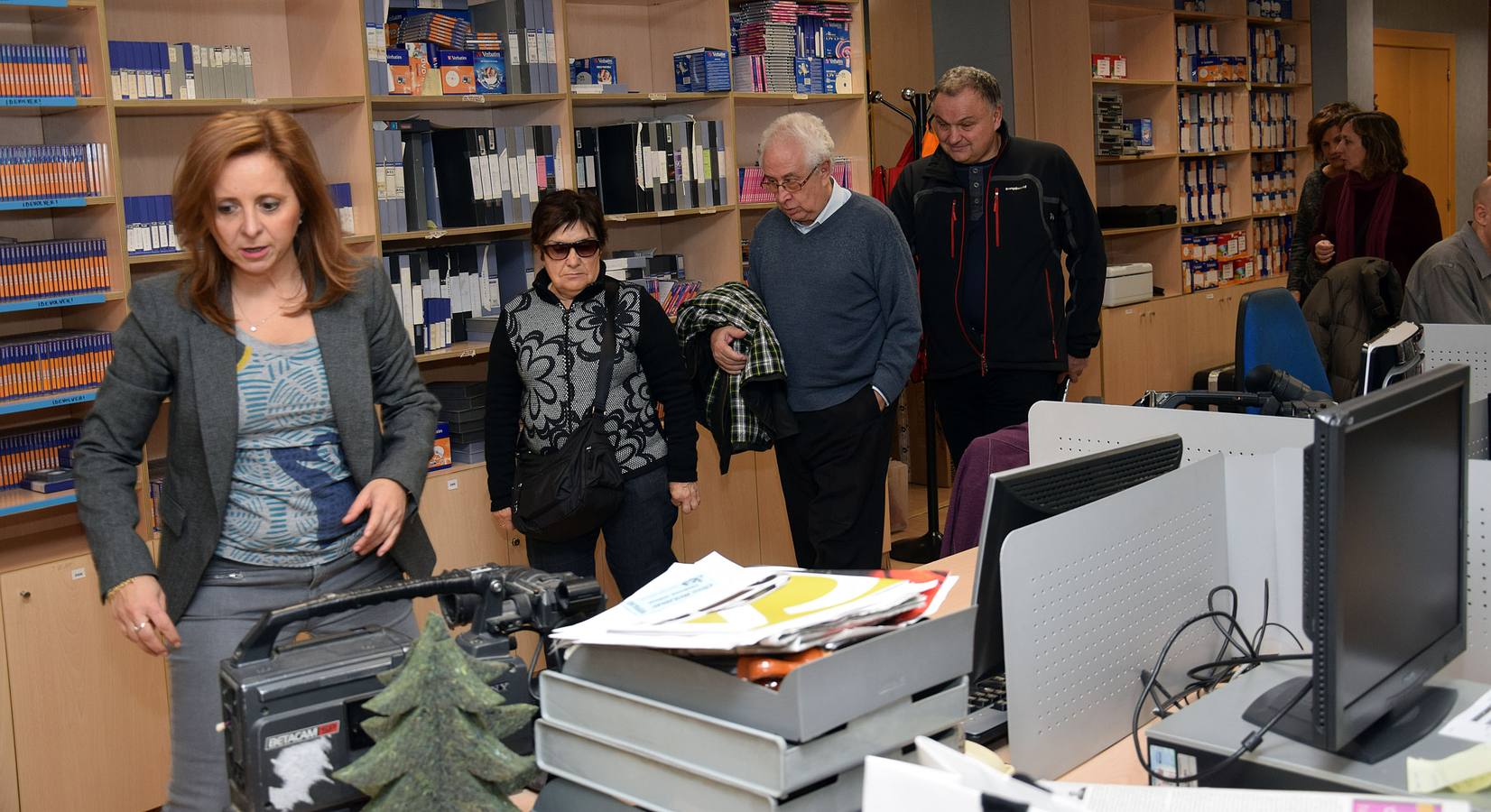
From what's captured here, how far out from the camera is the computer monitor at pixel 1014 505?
1.71 metres

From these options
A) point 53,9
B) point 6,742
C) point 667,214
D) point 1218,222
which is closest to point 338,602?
→ point 6,742

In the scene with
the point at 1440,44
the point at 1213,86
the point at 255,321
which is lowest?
the point at 255,321

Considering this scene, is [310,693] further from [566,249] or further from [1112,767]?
[566,249]

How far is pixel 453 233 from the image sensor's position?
4141mm

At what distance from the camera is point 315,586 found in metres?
2.11

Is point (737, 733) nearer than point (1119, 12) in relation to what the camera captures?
Yes

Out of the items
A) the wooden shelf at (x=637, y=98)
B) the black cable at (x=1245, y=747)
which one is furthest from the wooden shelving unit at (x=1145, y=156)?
the black cable at (x=1245, y=747)

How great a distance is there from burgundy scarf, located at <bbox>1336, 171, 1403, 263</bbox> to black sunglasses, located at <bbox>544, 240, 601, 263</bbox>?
406cm

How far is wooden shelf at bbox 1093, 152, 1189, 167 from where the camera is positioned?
7.06m

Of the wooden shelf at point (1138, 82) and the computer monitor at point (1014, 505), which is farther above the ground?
the wooden shelf at point (1138, 82)

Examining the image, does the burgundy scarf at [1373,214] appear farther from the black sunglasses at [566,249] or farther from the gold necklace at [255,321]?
the gold necklace at [255,321]

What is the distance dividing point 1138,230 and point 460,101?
14.5ft

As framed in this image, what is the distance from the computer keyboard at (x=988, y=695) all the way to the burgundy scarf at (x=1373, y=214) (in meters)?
4.80

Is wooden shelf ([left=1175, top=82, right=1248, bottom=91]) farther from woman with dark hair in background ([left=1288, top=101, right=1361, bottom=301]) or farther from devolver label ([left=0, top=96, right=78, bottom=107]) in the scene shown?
devolver label ([left=0, top=96, right=78, bottom=107])
